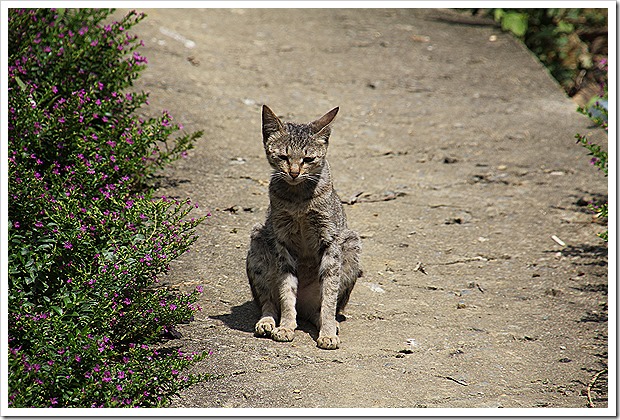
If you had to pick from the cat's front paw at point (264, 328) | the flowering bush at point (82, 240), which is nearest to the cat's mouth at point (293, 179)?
the flowering bush at point (82, 240)

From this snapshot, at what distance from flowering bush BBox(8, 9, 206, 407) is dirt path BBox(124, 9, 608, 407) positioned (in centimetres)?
33

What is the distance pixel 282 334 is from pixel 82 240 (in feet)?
4.34

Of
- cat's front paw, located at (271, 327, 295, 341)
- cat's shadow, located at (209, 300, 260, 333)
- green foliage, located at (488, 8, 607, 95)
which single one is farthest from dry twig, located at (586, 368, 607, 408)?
green foliage, located at (488, 8, 607, 95)

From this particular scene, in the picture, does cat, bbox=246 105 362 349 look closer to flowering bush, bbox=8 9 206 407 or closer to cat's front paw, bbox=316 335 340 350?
cat's front paw, bbox=316 335 340 350

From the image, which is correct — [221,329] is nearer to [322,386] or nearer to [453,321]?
[322,386]

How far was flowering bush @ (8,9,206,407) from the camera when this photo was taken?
3.88 m

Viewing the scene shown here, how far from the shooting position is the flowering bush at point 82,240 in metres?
3.88

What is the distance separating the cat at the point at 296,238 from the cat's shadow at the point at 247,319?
0.28ft

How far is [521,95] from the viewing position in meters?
9.75

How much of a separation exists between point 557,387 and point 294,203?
1937 millimetres

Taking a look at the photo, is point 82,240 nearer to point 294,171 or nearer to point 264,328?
point 264,328

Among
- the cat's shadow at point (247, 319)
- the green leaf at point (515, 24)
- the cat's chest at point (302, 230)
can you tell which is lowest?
the cat's shadow at point (247, 319)

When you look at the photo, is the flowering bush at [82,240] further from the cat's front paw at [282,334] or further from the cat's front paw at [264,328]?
the cat's front paw at [282,334]

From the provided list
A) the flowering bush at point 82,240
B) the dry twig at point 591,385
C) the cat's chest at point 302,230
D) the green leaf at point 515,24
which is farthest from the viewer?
the green leaf at point 515,24
